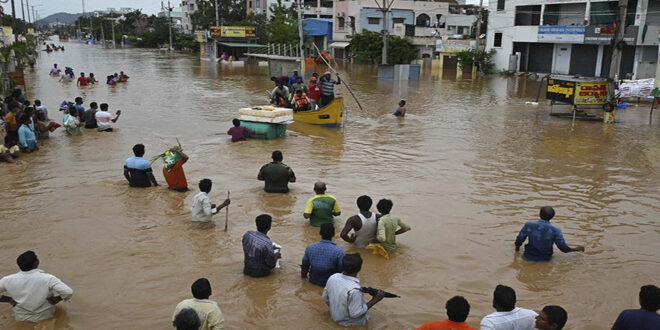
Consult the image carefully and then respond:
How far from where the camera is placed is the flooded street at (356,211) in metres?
6.86

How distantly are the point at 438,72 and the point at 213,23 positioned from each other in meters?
46.6

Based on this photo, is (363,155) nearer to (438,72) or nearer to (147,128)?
(147,128)

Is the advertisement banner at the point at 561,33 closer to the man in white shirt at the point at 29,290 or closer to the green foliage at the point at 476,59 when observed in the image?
the green foliage at the point at 476,59

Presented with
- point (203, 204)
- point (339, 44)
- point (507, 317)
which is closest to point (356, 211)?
point (203, 204)

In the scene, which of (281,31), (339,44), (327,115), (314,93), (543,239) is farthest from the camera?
(339,44)

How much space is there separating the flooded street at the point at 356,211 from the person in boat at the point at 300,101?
782 millimetres

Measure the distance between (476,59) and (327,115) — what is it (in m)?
32.1

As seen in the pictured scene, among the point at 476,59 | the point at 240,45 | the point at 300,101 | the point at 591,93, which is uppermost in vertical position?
the point at 240,45

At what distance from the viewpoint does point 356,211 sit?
34.3 feet

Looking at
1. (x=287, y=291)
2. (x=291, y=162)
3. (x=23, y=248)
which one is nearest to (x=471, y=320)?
(x=287, y=291)

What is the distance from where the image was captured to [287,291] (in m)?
6.98

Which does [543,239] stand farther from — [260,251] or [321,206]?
[260,251]

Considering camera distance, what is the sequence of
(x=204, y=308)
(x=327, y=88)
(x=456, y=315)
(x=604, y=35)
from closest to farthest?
(x=456, y=315), (x=204, y=308), (x=327, y=88), (x=604, y=35)

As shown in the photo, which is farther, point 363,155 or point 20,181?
point 363,155
